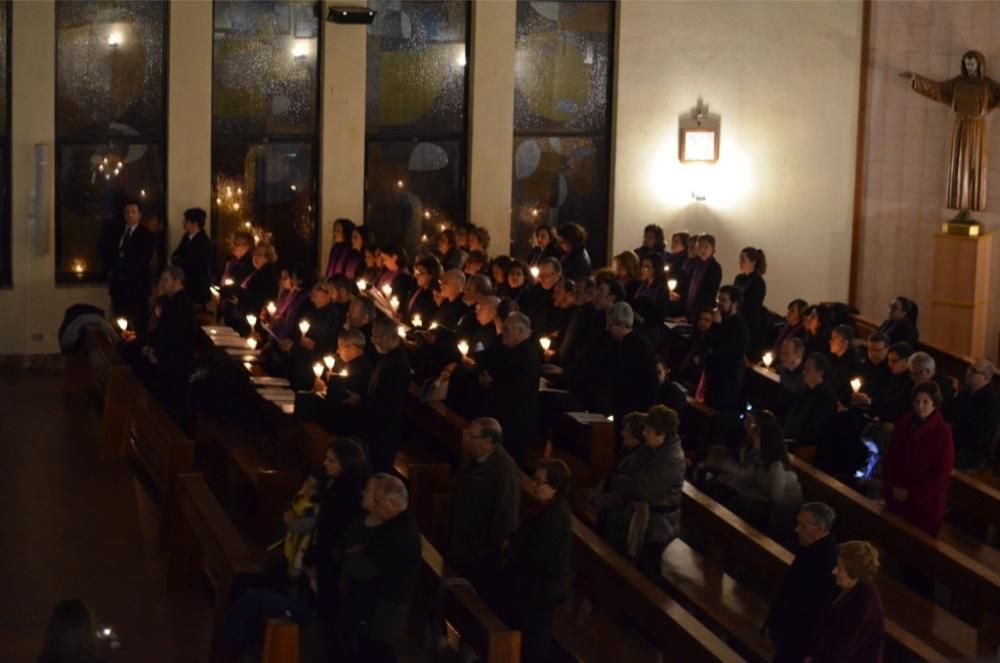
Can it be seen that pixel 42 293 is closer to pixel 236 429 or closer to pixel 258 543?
pixel 236 429

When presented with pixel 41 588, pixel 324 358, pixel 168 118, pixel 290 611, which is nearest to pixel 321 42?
pixel 168 118

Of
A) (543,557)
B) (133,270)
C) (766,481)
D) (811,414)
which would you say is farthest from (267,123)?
(543,557)

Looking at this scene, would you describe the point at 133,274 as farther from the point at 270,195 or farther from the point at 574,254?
the point at 574,254

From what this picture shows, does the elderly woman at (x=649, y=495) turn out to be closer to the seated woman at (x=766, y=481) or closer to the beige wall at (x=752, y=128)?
the seated woman at (x=766, y=481)

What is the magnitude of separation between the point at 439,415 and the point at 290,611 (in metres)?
3.89

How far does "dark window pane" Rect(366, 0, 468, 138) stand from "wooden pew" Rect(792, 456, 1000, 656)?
26.3 ft

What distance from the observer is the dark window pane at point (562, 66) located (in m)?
18.3

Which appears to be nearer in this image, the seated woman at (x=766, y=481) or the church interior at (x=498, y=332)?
the church interior at (x=498, y=332)

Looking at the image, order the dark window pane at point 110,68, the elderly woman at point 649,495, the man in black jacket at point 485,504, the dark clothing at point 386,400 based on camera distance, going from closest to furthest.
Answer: the man in black jacket at point 485,504 → the elderly woman at point 649,495 → the dark clothing at point 386,400 → the dark window pane at point 110,68

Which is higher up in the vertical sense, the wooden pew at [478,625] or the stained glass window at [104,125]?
the stained glass window at [104,125]

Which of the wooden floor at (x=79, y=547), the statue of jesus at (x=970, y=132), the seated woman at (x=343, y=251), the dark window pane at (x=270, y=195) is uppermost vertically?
the statue of jesus at (x=970, y=132)

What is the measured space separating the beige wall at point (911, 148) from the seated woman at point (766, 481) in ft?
31.8

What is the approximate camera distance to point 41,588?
966cm

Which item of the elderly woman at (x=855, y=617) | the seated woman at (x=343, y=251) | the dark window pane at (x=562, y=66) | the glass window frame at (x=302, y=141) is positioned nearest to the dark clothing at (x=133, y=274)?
the glass window frame at (x=302, y=141)
